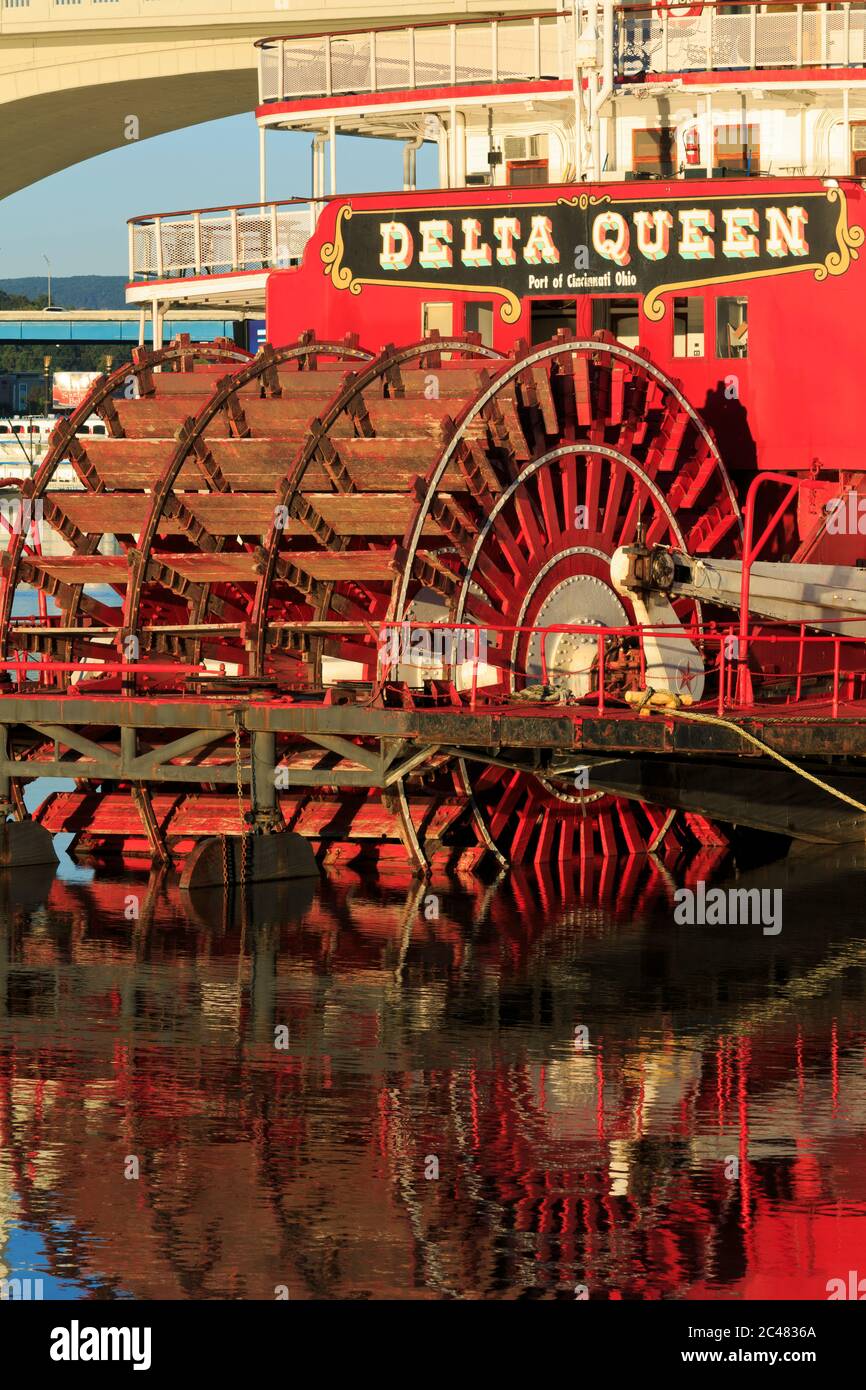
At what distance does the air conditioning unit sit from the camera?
27.7 meters

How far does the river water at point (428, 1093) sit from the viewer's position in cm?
1184

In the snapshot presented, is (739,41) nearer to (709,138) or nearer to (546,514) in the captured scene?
(709,138)

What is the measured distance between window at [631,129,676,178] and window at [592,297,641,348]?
183 centimetres

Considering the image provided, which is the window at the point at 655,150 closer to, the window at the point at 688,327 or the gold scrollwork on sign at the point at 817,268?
the window at the point at 688,327

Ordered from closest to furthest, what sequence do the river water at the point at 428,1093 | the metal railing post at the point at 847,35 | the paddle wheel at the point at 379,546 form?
the river water at the point at 428,1093
the paddle wheel at the point at 379,546
the metal railing post at the point at 847,35

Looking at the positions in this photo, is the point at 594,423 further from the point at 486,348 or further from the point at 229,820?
the point at 229,820

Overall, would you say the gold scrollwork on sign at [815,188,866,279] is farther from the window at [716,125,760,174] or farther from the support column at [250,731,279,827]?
the support column at [250,731,279,827]

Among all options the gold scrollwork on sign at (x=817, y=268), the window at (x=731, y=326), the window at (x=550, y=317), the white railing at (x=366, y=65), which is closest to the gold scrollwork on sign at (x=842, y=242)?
the gold scrollwork on sign at (x=817, y=268)

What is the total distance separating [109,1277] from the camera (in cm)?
1150

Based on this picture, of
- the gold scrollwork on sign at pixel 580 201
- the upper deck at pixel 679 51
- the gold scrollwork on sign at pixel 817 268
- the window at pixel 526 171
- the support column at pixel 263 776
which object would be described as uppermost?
the upper deck at pixel 679 51

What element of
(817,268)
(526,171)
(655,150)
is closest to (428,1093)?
(817,268)

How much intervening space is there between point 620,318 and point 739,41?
3012 mm

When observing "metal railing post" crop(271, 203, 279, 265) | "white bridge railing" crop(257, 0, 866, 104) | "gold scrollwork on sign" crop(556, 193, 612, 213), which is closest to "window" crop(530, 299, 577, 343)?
"gold scrollwork on sign" crop(556, 193, 612, 213)

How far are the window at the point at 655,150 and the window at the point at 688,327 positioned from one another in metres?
1.96
